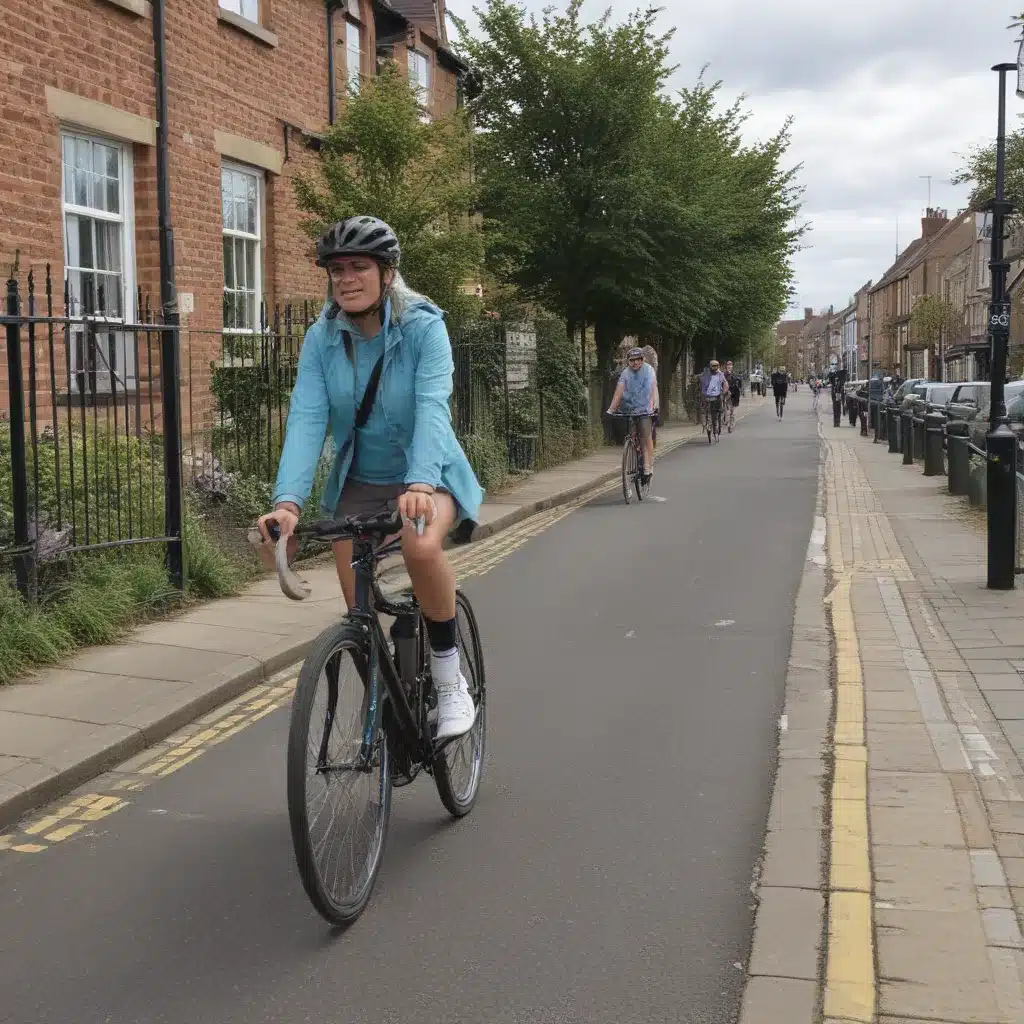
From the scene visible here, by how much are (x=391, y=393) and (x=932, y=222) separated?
106760mm

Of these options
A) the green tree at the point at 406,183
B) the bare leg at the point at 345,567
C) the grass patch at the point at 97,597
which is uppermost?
the green tree at the point at 406,183

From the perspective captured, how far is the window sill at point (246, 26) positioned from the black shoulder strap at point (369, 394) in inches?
440

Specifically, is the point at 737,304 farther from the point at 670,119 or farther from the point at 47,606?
the point at 47,606

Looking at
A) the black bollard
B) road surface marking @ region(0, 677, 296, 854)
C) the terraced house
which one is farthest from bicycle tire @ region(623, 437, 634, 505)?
road surface marking @ region(0, 677, 296, 854)

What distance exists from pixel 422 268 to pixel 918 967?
11268 mm

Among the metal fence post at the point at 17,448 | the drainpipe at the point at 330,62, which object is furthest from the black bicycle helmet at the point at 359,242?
the drainpipe at the point at 330,62

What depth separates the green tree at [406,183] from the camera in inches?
523

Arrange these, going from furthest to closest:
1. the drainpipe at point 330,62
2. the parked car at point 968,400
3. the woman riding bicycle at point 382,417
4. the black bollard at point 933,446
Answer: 1. the parked car at point 968,400
2. the black bollard at point 933,446
3. the drainpipe at point 330,62
4. the woman riding bicycle at point 382,417

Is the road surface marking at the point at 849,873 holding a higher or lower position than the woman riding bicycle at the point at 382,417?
lower

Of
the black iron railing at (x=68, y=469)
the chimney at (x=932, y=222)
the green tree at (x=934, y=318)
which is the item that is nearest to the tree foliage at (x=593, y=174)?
the black iron railing at (x=68, y=469)

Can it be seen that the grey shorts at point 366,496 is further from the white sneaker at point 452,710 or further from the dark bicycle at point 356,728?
the white sneaker at point 452,710

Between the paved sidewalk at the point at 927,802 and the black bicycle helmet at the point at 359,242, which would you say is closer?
the paved sidewalk at the point at 927,802

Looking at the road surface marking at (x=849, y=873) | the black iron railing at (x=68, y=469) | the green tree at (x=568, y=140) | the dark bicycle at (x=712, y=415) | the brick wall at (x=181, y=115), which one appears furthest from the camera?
the dark bicycle at (x=712, y=415)

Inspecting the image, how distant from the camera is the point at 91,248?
12.0 m
